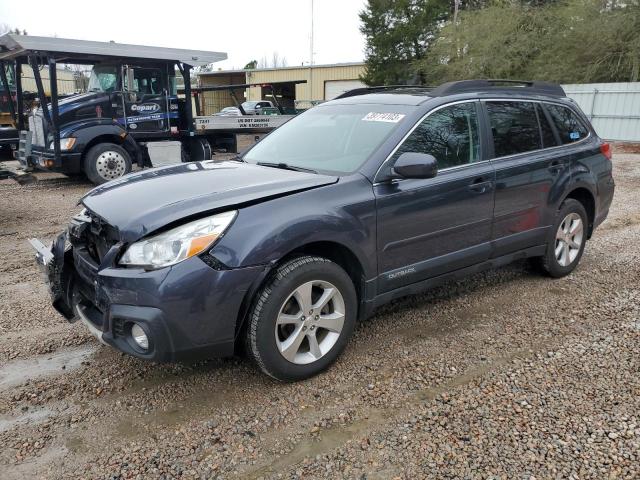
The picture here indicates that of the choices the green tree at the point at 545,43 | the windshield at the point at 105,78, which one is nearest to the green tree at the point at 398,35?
the green tree at the point at 545,43

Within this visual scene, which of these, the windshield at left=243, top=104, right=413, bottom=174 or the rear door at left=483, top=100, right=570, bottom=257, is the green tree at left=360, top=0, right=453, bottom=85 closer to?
the rear door at left=483, top=100, right=570, bottom=257

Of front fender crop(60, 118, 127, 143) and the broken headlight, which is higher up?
front fender crop(60, 118, 127, 143)

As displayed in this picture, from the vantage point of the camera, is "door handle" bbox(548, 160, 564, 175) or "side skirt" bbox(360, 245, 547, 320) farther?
"door handle" bbox(548, 160, 564, 175)

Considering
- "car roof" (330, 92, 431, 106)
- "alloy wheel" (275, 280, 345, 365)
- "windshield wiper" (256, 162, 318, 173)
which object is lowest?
"alloy wheel" (275, 280, 345, 365)

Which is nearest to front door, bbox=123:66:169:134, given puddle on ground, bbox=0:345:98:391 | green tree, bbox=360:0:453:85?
puddle on ground, bbox=0:345:98:391

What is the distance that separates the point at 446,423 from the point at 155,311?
5.29 ft

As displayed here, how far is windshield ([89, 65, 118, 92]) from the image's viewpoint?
34.4ft

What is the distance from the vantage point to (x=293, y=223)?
2852 millimetres

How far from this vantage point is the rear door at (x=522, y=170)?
4.02 m

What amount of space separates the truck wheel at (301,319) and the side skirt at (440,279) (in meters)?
0.18

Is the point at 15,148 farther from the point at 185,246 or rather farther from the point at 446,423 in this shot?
the point at 446,423

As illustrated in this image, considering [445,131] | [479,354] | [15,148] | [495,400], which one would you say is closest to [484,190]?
[445,131]

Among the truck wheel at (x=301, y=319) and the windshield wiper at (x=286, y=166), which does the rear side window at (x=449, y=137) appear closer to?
the windshield wiper at (x=286, y=166)

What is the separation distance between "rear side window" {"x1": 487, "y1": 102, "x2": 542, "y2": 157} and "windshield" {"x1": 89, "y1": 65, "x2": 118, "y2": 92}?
28.8 ft
